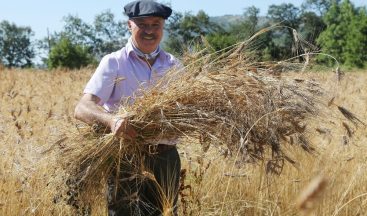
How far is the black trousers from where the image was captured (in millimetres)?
2271

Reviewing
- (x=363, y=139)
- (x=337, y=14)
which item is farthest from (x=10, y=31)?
(x=363, y=139)

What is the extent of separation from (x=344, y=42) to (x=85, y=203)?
42.9 metres

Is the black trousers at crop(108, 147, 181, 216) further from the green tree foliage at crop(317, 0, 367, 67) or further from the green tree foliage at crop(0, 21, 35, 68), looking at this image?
the green tree foliage at crop(0, 21, 35, 68)

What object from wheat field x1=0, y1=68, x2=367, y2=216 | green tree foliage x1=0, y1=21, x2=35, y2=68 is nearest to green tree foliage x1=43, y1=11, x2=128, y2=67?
green tree foliage x1=0, y1=21, x2=35, y2=68

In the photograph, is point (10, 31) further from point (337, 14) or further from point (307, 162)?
point (307, 162)

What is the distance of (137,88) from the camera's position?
7.65 ft

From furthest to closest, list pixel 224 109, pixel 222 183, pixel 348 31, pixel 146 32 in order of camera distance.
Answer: pixel 348 31, pixel 222 183, pixel 146 32, pixel 224 109

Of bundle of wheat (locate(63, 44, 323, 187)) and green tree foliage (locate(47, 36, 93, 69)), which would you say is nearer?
bundle of wheat (locate(63, 44, 323, 187))

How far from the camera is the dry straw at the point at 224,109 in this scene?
1.97 metres

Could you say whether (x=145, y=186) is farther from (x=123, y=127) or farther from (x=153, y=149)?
(x=123, y=127)

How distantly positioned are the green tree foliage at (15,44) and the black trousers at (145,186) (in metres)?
82.6

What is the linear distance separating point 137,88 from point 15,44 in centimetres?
8833

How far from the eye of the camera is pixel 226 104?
200cm

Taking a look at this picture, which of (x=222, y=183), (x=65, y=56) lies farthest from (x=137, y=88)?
(x=65, y=56)
